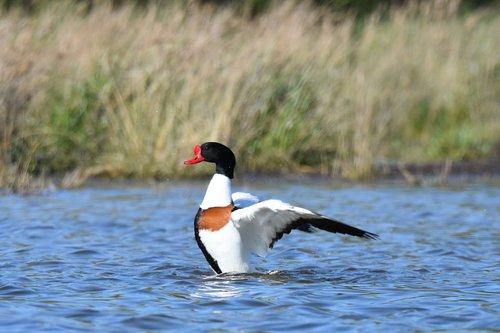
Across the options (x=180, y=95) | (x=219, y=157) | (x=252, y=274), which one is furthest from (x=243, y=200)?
(x=180, y=95)

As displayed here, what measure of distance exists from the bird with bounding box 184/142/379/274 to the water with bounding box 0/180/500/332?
5.7 inches

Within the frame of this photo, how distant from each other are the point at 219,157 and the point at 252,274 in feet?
2.39

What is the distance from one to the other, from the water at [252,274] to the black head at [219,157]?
64cm

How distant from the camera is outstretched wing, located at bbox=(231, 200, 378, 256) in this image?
6.63m

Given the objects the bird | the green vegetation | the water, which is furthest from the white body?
the green vegetation

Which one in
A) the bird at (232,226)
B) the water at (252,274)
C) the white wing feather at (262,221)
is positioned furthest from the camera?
the bird at (232,226)

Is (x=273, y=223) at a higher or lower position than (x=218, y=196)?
lower

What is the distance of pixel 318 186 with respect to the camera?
11.9 meters

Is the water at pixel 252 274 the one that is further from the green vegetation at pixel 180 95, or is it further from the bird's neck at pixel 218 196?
the green vegetation at pixel 180 95

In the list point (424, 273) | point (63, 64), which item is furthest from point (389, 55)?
point (424, 273)

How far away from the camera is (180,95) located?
477 inches

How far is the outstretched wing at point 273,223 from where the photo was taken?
6634 millimetres

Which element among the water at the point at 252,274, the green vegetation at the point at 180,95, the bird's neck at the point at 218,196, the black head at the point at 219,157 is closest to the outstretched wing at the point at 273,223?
the bird's neck at the point at 218,196

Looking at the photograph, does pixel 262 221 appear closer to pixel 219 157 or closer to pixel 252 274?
pixel 252 274
